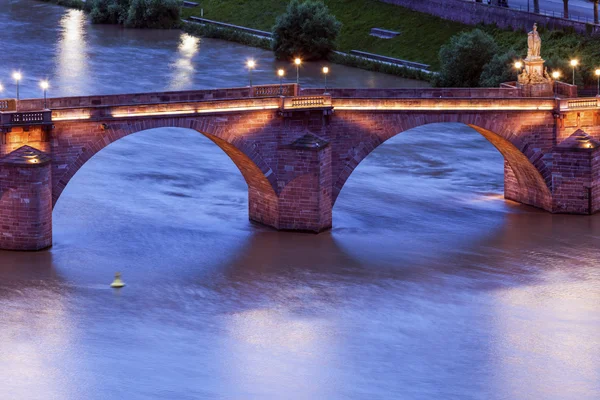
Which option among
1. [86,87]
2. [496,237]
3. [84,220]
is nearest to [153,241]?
[84,220]

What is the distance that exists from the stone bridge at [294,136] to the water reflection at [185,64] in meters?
28.3

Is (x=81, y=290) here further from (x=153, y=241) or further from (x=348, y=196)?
(x=348, y=196)

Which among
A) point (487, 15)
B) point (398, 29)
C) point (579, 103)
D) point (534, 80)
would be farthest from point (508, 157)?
point (398, 29)

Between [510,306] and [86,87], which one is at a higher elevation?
[86,87]

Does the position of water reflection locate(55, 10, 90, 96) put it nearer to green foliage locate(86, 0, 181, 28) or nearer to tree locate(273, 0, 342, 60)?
green foliage locate(86, 0, 181, 28)

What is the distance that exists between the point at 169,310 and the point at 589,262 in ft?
52.7

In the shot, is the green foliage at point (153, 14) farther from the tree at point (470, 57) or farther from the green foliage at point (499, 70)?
the green foliage at point (499, 70)

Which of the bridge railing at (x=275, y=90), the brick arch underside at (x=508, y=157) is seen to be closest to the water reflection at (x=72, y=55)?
the bridge railing at (x=275, y=90)

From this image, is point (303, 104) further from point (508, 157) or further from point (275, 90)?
point (508, 157)

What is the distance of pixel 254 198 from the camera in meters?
60.3

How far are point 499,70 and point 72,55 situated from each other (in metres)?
30.1

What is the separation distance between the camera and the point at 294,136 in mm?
58562

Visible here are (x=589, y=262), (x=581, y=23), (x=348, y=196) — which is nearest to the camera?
(x=589, y=262)

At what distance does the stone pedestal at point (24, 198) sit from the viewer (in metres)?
53.4
